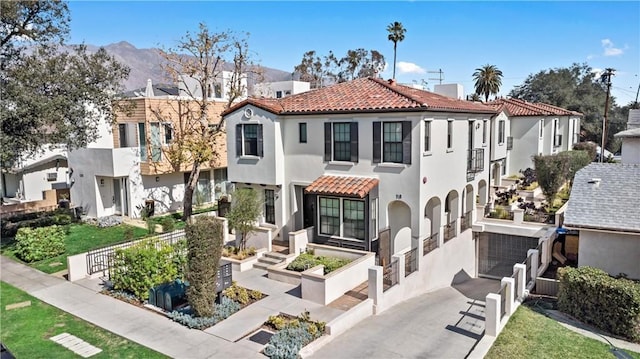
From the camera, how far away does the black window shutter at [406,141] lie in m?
18.4

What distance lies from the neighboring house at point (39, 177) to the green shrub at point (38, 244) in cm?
1252

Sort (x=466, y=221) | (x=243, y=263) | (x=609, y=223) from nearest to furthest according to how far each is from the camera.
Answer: (x=609, y=223)
(x=243, y=263)
(x=466, y=221)

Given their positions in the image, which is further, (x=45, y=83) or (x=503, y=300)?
(x=45, y=83)

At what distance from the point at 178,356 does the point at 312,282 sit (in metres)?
5.16

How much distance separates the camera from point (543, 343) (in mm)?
12438

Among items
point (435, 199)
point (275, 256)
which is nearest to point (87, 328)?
point (275, 256)

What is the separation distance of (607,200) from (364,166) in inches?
363

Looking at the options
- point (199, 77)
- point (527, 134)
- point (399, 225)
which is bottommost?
point (399, 225)

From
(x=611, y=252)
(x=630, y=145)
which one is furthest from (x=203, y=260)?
(x=630, y=145)

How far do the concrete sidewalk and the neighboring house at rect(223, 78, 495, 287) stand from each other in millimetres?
4361

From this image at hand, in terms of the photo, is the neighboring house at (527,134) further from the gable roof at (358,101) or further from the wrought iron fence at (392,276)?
the wrought iron fence at (392,276)

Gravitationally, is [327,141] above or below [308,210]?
above

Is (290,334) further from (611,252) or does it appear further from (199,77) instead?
(199,77)

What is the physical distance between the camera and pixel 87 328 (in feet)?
44.2
